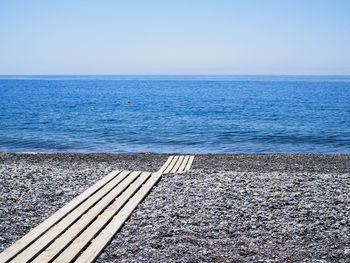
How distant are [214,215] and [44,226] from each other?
3162 mm

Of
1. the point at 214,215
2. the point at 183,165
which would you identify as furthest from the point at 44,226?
the point at 183,165

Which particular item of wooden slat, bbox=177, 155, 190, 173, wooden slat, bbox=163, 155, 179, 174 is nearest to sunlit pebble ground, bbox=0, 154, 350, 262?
wooden slat, bbox=163, 155, 179, 174

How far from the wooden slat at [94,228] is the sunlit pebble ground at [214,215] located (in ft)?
1.24

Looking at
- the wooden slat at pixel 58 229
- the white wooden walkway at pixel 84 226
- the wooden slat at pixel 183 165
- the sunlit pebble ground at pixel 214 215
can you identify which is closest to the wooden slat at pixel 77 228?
the white wooden walkway at pixel 84 226

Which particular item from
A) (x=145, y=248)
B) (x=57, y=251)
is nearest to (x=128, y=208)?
(x=145, y=248)

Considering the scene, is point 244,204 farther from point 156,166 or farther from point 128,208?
point 156,166

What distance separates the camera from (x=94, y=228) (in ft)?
19.4

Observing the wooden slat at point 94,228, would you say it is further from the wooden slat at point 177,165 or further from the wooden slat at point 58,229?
the wooden slat at point 177,165

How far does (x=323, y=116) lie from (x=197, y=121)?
14871 millimetres

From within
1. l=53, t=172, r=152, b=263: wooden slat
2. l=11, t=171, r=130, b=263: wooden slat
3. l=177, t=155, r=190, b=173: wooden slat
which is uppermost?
→ l=11, t=171, r=130, b=263: wooden slat

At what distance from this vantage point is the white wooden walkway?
16.5 ft

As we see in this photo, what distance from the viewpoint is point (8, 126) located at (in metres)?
30.5

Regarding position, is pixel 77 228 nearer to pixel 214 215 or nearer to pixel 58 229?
pixel 58 229

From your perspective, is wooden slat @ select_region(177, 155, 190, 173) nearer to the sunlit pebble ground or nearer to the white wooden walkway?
the sunlit pebble ground
